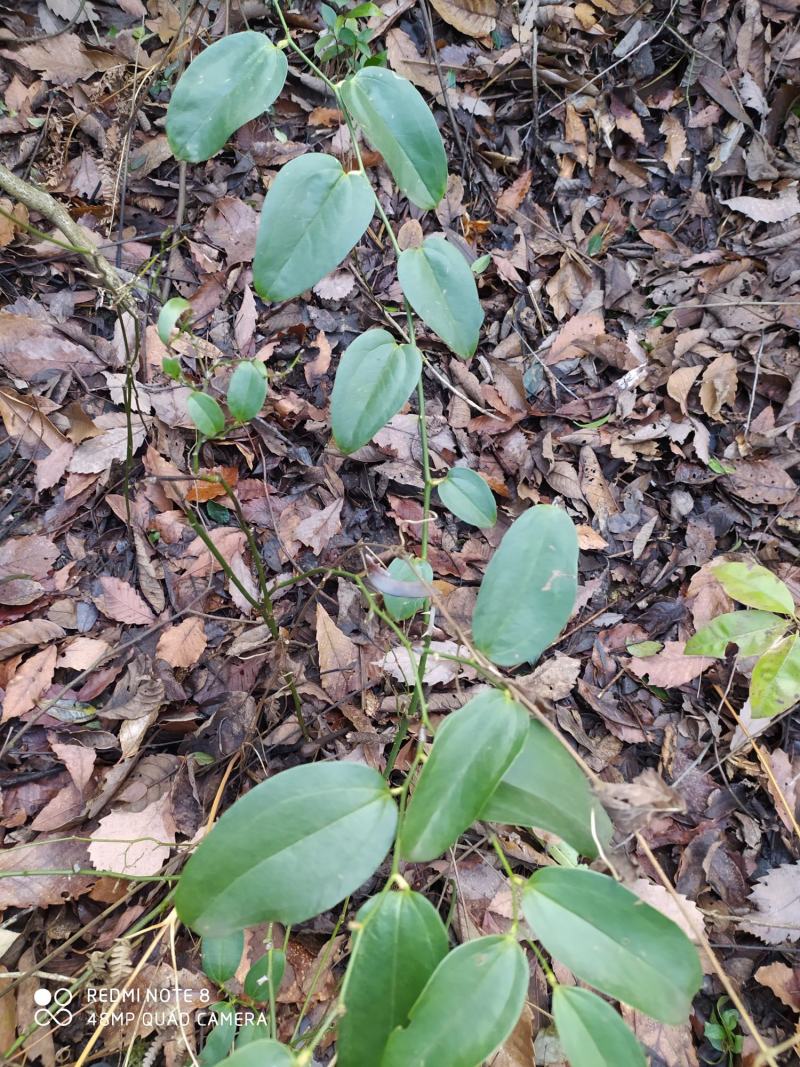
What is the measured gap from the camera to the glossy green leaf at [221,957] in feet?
2.72

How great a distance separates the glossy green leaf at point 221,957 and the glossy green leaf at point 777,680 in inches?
32.4

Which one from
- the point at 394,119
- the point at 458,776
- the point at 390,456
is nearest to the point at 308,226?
the point at 394,119

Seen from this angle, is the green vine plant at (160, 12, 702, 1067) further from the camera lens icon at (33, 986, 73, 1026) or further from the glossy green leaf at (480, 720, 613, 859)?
the camera lens icon at (33, 986, 73, 1026)

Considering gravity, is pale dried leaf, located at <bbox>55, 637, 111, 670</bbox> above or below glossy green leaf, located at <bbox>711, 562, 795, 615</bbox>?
above

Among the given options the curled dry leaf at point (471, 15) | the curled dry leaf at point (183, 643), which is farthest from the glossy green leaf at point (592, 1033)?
the curled dry leaf at point (471, 15)

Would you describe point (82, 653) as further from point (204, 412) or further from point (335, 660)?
point (204, 412)

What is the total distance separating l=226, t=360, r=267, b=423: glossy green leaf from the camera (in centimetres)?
83

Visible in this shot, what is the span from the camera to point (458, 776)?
521 mm

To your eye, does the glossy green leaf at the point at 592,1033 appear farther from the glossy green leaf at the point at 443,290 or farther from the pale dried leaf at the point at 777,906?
the pale dried leaf at the point at 777,906

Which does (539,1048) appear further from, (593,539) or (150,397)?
(150,397)

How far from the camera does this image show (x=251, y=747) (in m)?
1.16

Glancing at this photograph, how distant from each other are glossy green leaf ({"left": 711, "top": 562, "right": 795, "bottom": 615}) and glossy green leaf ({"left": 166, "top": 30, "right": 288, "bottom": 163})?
920mm

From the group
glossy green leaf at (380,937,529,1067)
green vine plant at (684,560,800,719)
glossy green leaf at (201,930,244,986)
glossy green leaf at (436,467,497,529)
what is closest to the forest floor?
glossy green leaf at (201,930,244,986)

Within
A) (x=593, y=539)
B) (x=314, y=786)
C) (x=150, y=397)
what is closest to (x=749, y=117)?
(x=593, y=539)
